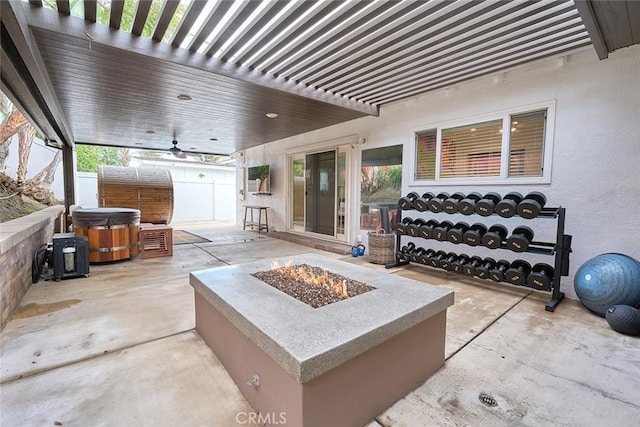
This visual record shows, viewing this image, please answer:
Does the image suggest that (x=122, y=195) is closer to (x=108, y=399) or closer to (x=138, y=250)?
(x=138, y=250)

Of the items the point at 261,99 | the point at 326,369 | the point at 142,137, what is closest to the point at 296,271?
the point at 326,369

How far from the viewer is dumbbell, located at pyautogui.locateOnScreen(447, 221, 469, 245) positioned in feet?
12.8

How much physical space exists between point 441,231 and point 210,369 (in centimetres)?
338

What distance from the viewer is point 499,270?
11.9ft

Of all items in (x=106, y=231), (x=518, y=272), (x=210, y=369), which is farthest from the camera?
(x=106, y=231)

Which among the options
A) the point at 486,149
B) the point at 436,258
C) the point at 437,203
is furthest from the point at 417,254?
the point at 486,149

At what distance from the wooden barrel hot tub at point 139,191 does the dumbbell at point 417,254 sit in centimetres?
729

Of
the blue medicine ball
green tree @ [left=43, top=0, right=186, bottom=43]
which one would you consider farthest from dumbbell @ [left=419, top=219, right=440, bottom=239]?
Answer: green tree @ [left=43, top=0, right=186, bottom=43]

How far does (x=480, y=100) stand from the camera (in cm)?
418

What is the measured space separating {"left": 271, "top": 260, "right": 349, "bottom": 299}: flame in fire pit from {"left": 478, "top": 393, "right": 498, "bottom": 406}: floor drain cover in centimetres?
102

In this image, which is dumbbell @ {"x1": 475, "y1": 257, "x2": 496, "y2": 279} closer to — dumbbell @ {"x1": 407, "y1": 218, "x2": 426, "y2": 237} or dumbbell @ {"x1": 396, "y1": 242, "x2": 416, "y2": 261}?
dumbbell @ {"x1": 407, "y1": 218, "x2": 426, "y2": 237}

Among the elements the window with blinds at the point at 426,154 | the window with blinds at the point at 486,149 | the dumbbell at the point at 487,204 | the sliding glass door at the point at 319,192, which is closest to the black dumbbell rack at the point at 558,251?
the dumbbell at the point at 487,204

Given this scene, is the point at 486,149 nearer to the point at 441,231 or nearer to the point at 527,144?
the point at 527,144

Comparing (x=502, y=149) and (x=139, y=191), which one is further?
(x=139, y=191)
